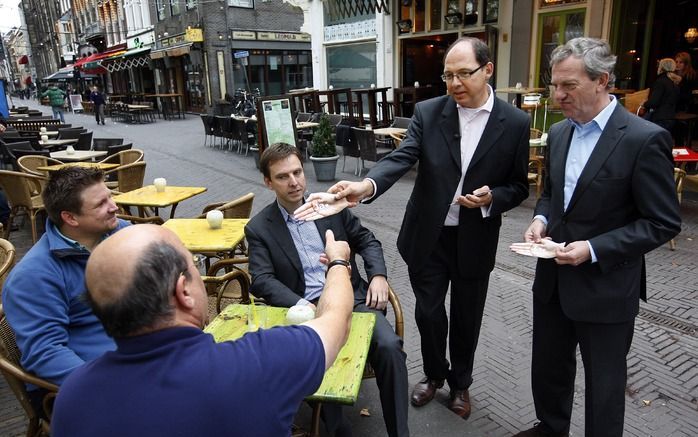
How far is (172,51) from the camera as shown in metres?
25.6

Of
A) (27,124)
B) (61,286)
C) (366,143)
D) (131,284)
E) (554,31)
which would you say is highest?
(554,31)

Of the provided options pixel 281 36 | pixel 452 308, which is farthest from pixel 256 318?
pixel 281 36

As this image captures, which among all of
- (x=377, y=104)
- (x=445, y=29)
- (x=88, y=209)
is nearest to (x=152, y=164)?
(x=377, y=104)

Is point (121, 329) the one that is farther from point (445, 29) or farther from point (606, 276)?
point (445, 29)

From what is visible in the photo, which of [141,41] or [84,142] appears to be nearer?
[84,142]

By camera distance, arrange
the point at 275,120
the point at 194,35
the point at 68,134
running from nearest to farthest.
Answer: the point at 275,120 < the point at 68,134 < the point at 194,35

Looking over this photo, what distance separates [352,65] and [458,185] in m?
13.7

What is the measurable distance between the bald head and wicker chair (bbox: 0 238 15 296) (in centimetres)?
195

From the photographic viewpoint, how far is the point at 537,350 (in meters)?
2.45

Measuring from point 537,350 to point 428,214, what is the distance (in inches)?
34.8

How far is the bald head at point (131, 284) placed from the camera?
3.54ft

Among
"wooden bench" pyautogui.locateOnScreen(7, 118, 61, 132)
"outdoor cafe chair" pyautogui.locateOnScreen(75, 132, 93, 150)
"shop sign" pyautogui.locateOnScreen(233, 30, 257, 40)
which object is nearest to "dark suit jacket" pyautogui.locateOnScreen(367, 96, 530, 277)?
"outdoor cafe chair" pyautogui.locateOnScreen(75, 132, 93, 150)

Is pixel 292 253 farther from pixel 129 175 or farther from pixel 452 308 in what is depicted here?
pixel 129 175

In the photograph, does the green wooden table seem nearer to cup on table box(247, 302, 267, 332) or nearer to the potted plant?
cup on table box(247, 302, 267, 332)
